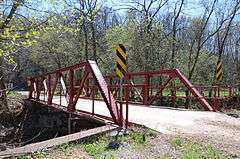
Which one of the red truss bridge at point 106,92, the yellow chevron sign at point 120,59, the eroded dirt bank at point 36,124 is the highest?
the yellow chevron sign at point 120,59

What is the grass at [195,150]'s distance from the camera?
6.96 m

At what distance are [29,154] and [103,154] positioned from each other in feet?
4.26

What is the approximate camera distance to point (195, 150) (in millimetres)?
7270

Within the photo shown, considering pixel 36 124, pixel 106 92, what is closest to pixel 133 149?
pixel 106 92

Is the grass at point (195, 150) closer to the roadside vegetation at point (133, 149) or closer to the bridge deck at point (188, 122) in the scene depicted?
the roadside vegetation at point (133, 149)

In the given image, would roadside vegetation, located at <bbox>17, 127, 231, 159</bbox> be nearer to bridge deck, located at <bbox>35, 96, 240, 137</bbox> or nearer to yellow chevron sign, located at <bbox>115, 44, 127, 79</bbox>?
bridge deck, located at <bbox>35, 96, 240, 137</bbox>

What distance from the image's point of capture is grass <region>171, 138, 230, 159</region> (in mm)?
6965

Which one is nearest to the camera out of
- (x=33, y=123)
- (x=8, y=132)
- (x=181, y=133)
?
(x=181, y=133)

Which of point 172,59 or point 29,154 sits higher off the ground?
point 172,59

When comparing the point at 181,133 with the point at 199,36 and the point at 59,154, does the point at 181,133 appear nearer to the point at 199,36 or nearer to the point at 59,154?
the point at 59,154

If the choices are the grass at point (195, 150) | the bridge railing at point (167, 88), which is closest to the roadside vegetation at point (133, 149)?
the grass at point (195, 150)

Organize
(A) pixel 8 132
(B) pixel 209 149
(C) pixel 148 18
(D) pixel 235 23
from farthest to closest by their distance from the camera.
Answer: (D) pixel 235 23
(C) pixel 148 18
(A) pixel 8 132
(B) pixel 209 149

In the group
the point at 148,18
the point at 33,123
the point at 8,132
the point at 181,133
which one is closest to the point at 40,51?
the point at 148,18

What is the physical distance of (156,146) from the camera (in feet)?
24.5
